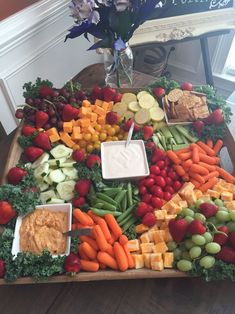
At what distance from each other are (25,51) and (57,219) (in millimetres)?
1054

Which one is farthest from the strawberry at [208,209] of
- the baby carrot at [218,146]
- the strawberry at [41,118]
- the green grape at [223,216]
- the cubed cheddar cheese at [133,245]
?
the strawberry at [41,118]

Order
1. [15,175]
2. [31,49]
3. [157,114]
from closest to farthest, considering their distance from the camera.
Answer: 1. [15,175]
2. [157,114]
3. [31,49]

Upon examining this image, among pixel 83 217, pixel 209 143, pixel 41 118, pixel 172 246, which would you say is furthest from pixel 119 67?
pixel 172 246

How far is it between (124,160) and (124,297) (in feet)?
1.61

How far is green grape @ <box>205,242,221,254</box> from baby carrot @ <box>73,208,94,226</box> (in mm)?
375

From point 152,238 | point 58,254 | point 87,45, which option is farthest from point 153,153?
point 87,45

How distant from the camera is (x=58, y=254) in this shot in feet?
3.10

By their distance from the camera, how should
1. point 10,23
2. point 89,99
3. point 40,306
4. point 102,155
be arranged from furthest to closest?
point 10,23 < point 89,99 < point 102,155 < point 40,306

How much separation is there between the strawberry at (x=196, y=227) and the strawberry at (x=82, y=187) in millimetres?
379

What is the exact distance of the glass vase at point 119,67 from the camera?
54.4 inches

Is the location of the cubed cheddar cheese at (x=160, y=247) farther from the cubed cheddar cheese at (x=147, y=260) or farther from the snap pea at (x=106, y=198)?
the snap pea at (x=106, y=198)

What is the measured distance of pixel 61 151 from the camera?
122cm

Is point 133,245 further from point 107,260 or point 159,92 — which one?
point 159,92

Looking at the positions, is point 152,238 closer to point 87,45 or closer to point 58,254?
point 58,254
